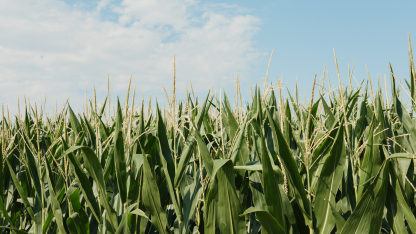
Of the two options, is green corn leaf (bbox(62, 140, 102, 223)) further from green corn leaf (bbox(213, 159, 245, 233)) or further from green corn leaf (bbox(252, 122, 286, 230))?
green corn leaf (bbox(252, 122, 286, 230))

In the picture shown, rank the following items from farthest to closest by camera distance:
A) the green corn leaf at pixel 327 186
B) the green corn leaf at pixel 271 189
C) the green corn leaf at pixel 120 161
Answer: the green corn leaf at pixel 120 161, the green corn leaf at pixel 327 186, the green corn leaf at pixel 271 189

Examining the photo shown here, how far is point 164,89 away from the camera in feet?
4.92

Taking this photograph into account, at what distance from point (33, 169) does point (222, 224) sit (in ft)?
4.13

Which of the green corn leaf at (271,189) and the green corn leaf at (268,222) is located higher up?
the green corn leaf at (271,189)

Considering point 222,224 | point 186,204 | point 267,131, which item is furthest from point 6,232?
point 267,131

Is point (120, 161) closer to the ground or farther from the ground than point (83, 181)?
farther from the ground

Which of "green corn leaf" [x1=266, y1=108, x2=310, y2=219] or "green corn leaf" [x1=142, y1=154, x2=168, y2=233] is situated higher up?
"green corn leaf" [x1=266, y1=108, x2=310, y2=219]

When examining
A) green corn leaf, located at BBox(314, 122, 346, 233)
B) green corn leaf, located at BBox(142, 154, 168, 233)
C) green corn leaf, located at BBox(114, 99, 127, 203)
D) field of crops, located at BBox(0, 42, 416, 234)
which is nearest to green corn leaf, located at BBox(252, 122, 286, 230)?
field of crops, located at BBox(0, 42, 416, 234)

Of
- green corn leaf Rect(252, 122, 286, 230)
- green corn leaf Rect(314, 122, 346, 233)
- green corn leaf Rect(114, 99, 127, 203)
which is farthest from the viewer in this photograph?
green corn leaf Rect(114, 99, 127, 203)

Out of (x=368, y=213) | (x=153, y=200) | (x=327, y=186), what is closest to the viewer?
(x=368, y=213)

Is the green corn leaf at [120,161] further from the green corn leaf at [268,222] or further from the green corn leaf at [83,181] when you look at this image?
the green corn leaf at [268,222]

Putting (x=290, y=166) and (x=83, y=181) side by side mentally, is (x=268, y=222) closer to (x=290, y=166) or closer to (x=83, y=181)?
(x=290, y=166)

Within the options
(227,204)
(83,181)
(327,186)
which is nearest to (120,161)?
(83,181)

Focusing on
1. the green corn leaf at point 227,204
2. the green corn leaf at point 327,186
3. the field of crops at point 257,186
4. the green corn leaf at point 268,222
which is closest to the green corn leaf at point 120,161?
the field of crops at point 257,186
